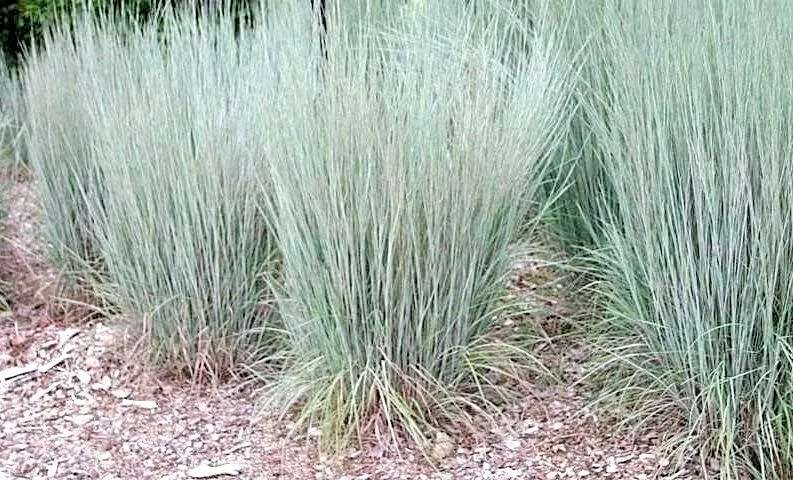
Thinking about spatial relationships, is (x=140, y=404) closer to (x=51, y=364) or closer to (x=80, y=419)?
(x=80, y=419)

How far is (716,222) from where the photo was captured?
2.13m

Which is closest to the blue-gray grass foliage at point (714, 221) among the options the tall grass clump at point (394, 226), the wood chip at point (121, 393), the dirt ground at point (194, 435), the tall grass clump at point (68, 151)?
A: the dirt ground at point (194, 435)

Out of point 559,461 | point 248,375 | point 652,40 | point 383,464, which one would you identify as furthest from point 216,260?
point 652,40

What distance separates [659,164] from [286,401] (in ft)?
3.79

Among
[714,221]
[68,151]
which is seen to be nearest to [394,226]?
[714,221]

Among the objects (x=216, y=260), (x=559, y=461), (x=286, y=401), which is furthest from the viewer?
(x=216, y=260)

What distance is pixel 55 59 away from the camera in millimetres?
3717

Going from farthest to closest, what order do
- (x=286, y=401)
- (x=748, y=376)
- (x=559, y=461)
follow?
(x=286, y=401), (x=559, y=461), (x=748, y=376)

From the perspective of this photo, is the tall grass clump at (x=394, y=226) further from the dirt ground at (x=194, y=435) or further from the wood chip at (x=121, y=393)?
the wood chip at (x=121, y=393)

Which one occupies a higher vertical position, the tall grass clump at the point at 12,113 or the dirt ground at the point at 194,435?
the tall grass clump at the point at 12,113

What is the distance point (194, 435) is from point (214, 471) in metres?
0.22

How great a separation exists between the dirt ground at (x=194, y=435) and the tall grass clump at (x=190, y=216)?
0.16 m

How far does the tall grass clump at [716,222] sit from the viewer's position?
210 cm

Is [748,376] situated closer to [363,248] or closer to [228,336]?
[363,248]
